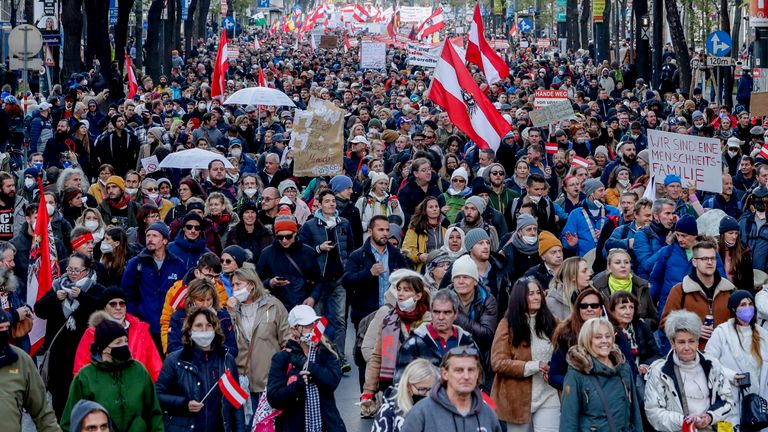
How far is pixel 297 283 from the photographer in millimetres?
11617

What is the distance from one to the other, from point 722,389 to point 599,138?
13851 millimetres

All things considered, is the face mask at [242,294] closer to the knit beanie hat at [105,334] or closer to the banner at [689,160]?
the knit beanie hat at [105,334]

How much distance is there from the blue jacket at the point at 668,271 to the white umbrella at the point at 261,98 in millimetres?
12739

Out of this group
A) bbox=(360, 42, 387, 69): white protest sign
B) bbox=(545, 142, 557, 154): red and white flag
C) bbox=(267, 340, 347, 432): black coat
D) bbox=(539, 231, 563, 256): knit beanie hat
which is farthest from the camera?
bbox=(360, 42, 387, 69): white protest sign

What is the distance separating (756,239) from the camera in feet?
44.0

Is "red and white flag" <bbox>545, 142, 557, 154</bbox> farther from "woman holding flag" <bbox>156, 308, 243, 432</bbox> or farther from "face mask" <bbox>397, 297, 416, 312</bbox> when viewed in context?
"woman holding flag" <bbox>156, 308, 243, 432</bbox>

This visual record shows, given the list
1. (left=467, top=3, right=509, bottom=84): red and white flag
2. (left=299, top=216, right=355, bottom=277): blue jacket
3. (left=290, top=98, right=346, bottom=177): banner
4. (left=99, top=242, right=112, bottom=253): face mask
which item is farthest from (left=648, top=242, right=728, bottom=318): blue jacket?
(left=467, top=3, right=509, bottom=84): red and white flag

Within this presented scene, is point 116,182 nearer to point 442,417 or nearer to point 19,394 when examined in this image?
point 19,394

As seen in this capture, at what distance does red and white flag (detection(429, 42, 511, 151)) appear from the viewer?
18922 millimetres

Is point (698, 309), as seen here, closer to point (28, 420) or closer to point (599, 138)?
point (28, 420)

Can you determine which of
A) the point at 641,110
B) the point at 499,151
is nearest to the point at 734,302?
the point at 499,151

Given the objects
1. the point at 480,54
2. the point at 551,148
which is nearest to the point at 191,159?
the point at 551,148

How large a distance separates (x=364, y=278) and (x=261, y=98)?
1238 centimetres

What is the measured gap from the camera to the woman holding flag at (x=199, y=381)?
27.2 ft
